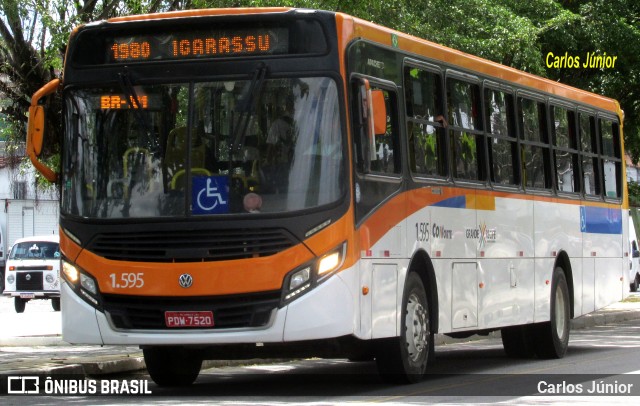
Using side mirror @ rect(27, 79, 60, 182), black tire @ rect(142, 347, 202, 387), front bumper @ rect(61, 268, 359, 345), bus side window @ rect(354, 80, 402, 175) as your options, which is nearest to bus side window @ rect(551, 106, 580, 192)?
bus side window @ rect(354, 80, 402, 175)

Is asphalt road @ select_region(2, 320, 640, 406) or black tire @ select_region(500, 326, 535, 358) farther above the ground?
black tire @ select_region(500, 326, 535, 358)

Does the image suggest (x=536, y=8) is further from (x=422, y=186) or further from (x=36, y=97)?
(x=36, y=97)

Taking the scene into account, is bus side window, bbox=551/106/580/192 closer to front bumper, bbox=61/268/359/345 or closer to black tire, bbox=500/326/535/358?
black tire, bbox=500/326/535/358

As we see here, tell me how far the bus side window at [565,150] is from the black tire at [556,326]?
122cm

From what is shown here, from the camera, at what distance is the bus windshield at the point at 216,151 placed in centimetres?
1166

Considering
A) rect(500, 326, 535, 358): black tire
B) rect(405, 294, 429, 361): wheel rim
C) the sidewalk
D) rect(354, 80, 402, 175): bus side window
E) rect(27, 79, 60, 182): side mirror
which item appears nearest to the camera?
rect(354, 80, 402, 175): bus side window

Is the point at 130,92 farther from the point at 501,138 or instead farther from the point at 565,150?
the point at 565,150

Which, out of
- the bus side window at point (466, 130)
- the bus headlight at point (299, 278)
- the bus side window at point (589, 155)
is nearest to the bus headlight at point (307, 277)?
the bus headlight at point (299, 278)

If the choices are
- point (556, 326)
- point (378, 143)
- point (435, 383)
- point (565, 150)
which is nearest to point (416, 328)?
point (435, 383)

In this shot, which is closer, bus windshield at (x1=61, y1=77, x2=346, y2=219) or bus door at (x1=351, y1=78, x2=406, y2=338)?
bus windshield at (x1=61, y1=77, x2=346, y2=219)

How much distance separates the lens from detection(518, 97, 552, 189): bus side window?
16.8 metres

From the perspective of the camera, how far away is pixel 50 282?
3712 cm

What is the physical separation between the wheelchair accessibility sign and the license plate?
855 mm

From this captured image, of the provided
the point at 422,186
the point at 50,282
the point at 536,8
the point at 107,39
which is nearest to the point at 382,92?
the point at 422,186
